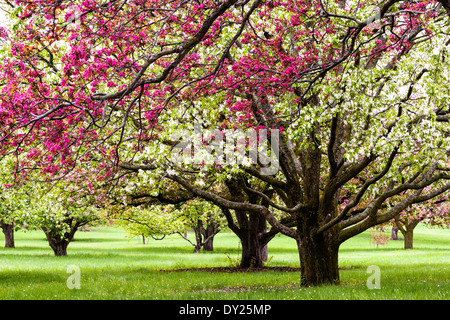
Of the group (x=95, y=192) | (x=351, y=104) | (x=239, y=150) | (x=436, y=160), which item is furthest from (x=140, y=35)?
(x=95, y=192)

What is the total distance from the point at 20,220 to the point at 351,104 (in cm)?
1889

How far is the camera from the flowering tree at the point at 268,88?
8.09 m

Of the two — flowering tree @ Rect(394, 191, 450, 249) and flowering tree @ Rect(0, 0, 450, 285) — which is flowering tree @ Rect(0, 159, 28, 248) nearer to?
flowering tree @ Rect(0, 0, 450, 285)

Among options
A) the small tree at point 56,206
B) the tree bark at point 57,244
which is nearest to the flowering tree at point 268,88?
the small tree at point 56,206

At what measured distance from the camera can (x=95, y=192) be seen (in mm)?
18125

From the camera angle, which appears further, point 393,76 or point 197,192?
point 197,192

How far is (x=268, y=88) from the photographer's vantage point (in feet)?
34.7

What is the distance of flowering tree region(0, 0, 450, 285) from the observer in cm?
809

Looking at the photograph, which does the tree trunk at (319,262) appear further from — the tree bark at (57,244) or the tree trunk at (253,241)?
the tree bark at (57,244)

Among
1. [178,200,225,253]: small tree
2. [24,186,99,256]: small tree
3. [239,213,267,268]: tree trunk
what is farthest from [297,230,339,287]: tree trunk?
[178,200,225,253]: small tree

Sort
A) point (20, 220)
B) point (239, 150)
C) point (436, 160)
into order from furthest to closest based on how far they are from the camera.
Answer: point (20, 220) → point (239, 150) → point (436, 160)
